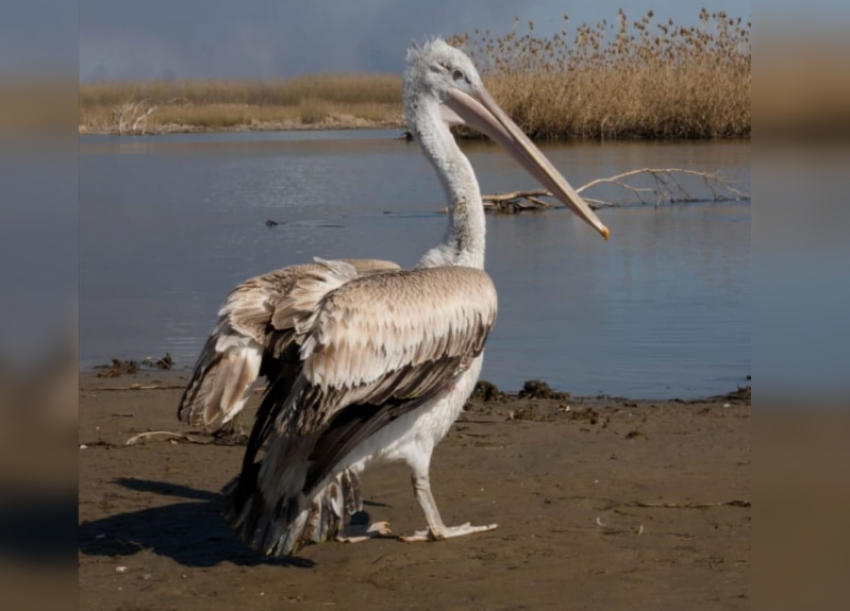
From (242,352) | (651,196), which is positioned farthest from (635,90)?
(242,352)

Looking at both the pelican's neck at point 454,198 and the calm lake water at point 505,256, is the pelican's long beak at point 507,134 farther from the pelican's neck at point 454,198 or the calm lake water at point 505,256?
the calm lake water at point 505,256

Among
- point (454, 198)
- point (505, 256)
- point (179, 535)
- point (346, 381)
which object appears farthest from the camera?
point (505, 256)

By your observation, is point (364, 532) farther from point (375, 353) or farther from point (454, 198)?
point (454, 198)

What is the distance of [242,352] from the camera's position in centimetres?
426

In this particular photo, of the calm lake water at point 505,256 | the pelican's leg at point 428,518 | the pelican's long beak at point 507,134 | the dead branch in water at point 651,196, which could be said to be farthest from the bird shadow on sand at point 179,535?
the dead branch in water at point 651,196

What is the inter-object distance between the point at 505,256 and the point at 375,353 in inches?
320

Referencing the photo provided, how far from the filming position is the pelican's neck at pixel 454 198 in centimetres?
491

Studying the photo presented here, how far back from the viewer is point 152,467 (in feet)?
19.1

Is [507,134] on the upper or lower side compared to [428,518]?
upper

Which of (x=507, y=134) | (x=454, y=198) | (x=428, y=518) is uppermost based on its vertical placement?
(x=507, y=134)

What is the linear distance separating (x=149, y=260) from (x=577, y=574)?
9920 mm

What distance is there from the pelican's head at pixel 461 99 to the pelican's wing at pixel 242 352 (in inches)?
50.7

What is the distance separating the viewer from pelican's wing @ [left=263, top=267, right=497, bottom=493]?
167 inches

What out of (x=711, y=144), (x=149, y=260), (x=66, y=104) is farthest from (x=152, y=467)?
(x=711, y=144)
